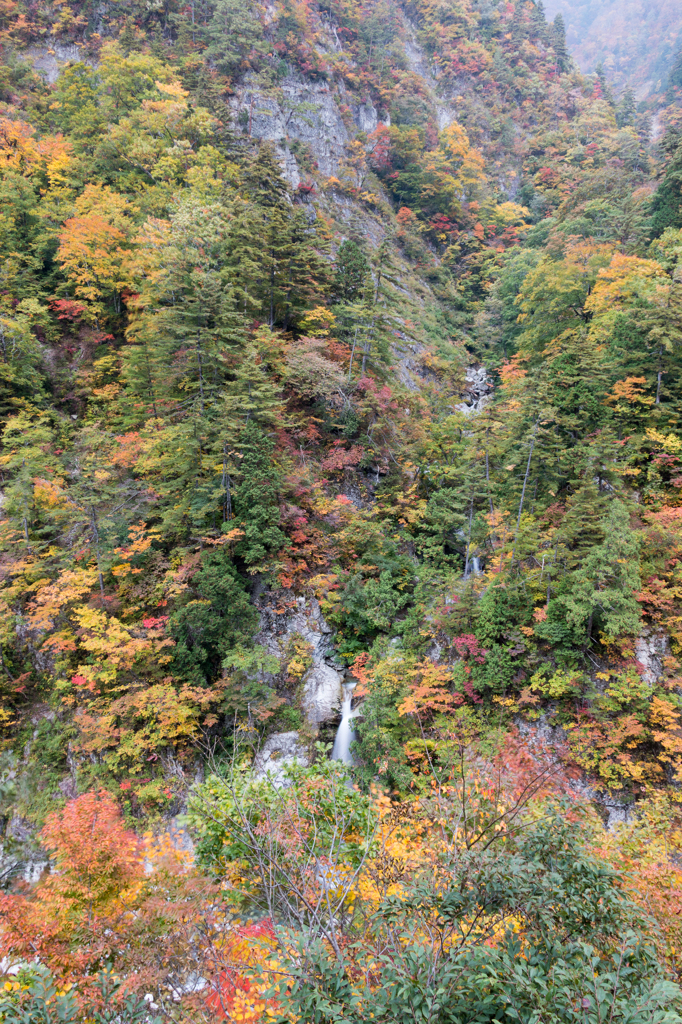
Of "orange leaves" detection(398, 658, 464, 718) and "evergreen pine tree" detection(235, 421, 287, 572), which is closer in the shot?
"orange leaves" detection(398, 658, 464, 718)

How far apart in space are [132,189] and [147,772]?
86.6 feet

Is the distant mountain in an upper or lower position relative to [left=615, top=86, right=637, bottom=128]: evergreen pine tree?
upper

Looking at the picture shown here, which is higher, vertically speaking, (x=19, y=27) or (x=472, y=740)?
(x=19, y=27)

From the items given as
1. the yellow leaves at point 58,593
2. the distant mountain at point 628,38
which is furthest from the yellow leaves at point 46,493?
the distant mountain at point 628,38

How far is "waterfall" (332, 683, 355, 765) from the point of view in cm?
1370

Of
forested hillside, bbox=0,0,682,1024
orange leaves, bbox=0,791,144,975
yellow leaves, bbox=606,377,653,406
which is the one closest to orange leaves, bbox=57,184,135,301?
forested hillside, bbox=0,0,682,1024

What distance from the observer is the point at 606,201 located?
23.6 m

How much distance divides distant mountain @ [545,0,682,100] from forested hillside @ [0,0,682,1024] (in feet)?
205

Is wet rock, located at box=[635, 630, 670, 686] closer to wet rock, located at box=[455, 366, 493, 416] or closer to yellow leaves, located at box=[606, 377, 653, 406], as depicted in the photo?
yellow leaves, located at box=[606, 377, 653, 406]

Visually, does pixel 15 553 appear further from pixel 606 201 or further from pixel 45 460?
pixel 606 201

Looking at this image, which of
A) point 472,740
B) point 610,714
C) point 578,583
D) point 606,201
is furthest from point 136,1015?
point 606,201

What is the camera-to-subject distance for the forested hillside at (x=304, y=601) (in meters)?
4.55

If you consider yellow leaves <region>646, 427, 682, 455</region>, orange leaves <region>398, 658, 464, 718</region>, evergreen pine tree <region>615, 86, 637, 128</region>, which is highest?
evergreen pine tree <region>615, 86, 637, 128</region>

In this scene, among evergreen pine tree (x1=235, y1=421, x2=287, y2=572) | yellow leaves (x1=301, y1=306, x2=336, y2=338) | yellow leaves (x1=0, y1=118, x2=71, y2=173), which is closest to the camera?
evergreen pine tree (x1=235, y1=421, x2=287, y2=572)
